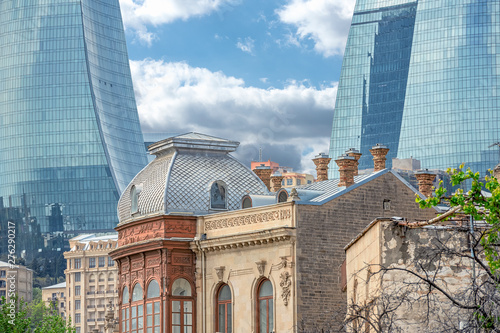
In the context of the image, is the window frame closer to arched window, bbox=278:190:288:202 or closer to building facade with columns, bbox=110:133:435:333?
building facade with columns, bbox=110:133:435:333

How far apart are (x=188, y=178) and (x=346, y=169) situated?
359 inches

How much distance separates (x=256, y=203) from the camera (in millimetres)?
70938

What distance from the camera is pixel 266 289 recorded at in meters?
67.3

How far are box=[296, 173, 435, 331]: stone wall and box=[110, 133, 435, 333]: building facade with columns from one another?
0.17ft

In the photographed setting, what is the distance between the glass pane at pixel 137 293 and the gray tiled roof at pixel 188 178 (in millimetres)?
4034

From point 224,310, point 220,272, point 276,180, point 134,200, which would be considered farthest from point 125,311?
point 276,180

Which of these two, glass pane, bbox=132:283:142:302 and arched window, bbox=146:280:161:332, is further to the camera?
glass pane, bbox=132:283:142:302

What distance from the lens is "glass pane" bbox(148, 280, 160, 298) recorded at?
70.6m

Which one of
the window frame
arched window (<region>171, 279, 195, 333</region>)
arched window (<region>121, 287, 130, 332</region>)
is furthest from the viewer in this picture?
arched window (<region>121, 287, 130, 332</region>)

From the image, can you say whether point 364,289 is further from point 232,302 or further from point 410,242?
point 232,302

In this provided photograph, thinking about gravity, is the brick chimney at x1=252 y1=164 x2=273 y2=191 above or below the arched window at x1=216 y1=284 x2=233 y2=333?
above

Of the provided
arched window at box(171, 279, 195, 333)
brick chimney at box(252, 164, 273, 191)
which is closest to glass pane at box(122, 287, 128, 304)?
arched window at box(171, 279, 195, 333)

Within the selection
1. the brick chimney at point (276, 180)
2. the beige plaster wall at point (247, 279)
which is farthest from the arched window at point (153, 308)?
the brick chimney at point (276, 180)

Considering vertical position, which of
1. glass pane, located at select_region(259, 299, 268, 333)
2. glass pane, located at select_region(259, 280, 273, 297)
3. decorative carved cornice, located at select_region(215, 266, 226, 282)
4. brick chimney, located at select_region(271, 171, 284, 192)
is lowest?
glass pane, located at select_region(259, 299, 268, 333)
